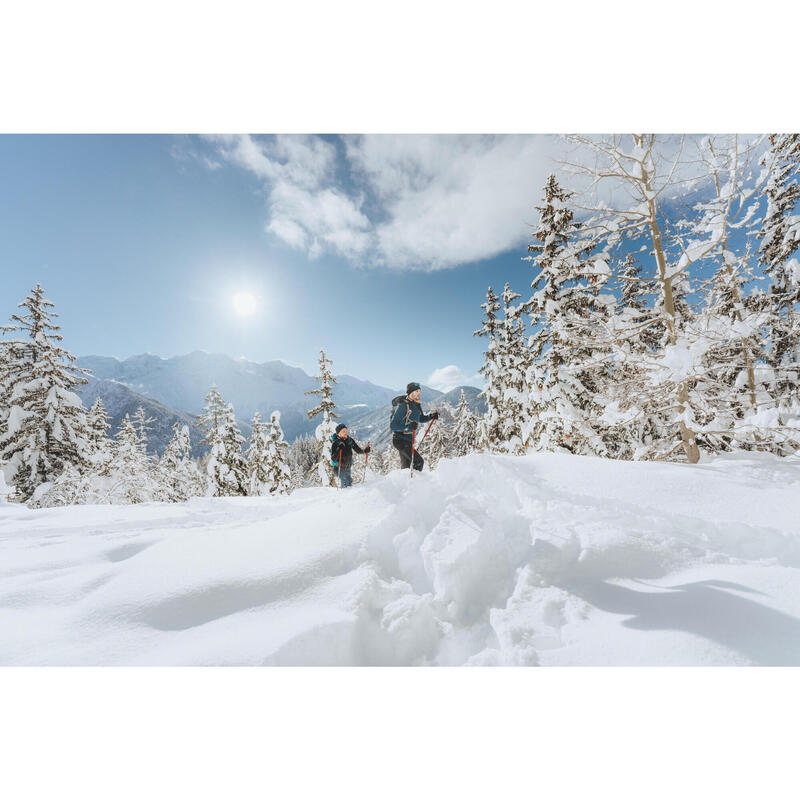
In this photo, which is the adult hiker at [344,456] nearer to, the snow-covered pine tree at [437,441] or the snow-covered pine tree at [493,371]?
the snow-covered pine tree at [437,441]

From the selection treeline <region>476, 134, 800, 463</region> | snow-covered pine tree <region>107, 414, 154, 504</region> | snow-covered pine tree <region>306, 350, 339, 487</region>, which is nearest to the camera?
treeline <region>476, 134, 800, 463</region>

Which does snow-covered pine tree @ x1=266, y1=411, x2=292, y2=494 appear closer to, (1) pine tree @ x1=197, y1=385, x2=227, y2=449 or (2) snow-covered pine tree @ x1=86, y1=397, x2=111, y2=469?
(1) pine tree @ x1=197, y1=385, x2=227, y2=449

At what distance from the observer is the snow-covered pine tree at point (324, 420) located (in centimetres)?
1556

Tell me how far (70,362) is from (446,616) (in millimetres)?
16867

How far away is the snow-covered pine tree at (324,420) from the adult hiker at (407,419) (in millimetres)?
9651

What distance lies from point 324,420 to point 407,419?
1120 cm

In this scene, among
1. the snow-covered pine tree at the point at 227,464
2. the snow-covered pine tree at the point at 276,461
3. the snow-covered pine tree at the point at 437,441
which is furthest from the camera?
the snow-covered pine tree at the point at 276,461

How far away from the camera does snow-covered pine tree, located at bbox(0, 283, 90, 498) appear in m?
11.6

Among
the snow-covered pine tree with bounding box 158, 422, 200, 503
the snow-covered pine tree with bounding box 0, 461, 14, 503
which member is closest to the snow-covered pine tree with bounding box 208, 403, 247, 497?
the snow-covered pine tree with bounding box 158, 422, 200, 503

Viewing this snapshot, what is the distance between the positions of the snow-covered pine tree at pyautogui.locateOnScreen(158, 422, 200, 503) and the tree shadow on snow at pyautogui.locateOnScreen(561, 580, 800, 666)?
844cm

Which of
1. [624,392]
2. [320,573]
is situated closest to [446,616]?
[320,573]

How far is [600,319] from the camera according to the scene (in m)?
5.45

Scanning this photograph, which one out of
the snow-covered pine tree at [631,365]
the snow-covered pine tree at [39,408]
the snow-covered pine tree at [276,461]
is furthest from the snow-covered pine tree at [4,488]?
the snow-covered pine tree at [631,365]
